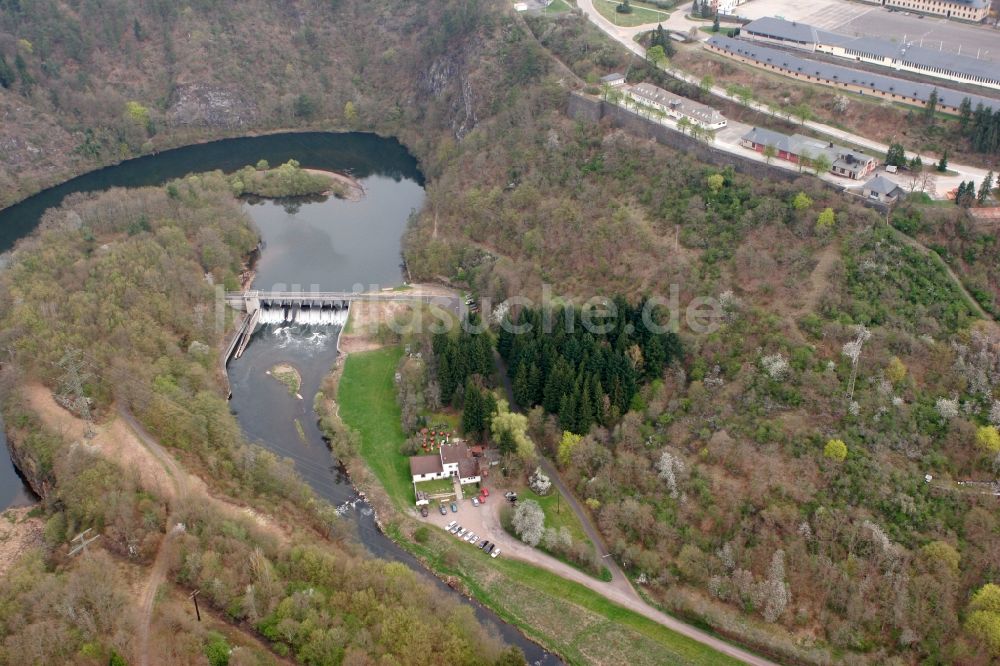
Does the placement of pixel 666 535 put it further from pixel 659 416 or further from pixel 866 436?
pixel 866 436

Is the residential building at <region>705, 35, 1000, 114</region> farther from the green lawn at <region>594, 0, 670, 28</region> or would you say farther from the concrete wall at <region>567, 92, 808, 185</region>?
the concrete wall at <region>567, 92, 808, 185</region>

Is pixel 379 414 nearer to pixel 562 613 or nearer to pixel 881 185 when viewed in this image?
pixel 562 613

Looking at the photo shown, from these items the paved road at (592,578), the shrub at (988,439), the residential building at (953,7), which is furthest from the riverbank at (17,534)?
the residential building at (953,7)

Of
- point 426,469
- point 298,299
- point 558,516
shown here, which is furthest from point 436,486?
point 298,299

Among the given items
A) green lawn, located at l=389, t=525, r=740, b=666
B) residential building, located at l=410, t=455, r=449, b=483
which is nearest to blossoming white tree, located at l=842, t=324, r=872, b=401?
green lawn, located at l=389, t=525, r=740, b=666

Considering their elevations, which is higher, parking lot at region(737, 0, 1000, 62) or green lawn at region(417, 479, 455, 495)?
parking lot at region(737, 0, 1000, 62)

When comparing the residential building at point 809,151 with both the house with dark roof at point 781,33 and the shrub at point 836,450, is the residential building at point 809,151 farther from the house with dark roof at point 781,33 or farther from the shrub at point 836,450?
the shrub at point 836,450

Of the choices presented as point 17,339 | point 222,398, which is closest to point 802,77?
point 222,398
